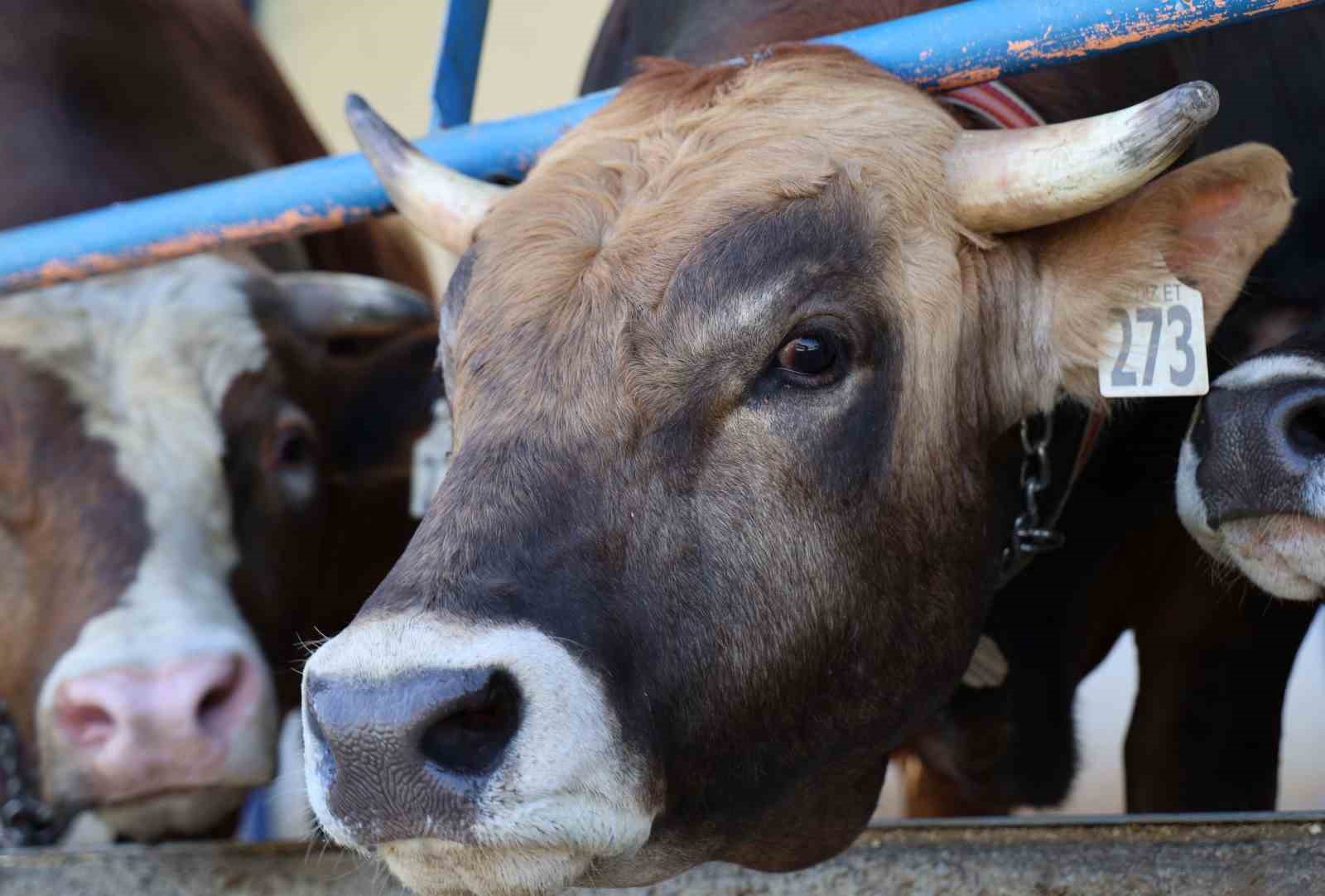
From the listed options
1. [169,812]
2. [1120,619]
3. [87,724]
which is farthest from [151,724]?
[1120,619]

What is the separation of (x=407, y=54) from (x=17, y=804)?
6756mm

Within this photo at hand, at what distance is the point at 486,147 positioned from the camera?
8.57 feet

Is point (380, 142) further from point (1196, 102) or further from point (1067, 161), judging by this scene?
point (1196, 102)

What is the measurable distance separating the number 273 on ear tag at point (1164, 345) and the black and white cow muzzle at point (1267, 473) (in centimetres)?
6

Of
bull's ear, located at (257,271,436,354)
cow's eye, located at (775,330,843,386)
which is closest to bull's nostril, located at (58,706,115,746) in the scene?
bull's ear, located at (257,271,436,354)

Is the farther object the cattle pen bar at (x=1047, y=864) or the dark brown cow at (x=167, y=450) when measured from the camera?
the dark brown cow at (x=167, y=450)

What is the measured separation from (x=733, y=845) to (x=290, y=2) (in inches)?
341

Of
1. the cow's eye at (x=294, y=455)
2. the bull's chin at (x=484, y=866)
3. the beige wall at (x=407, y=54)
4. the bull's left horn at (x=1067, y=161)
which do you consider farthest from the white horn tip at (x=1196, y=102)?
the beige wall at (x=407, y=54)

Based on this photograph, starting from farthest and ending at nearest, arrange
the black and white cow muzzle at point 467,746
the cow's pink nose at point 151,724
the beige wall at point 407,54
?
the beige wall at point 407,54 → the cow's pink nose at point 151,724 → the black and white cow muzzle at point 467,746

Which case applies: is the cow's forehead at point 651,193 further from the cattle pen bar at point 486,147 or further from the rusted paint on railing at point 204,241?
the rusted paint on railing at point 204,241

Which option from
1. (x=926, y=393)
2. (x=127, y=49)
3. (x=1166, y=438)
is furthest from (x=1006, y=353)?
(x=127, y=49)

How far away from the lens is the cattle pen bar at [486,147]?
6.69ft

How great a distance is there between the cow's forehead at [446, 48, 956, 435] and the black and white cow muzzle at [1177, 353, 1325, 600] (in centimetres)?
44

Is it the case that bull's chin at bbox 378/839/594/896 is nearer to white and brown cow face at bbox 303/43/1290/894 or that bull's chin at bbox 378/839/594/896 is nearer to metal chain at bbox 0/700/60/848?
white and brown cow face at bbox 303/43/1290/894
